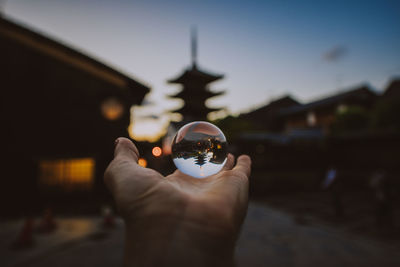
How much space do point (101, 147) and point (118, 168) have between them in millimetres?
10446

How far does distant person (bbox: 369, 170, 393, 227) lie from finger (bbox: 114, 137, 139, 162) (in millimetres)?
9432

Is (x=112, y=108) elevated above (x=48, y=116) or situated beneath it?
elevated above

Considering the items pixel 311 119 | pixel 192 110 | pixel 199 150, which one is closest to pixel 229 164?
pixel 199 150

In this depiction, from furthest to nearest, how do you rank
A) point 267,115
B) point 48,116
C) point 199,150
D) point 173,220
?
point 267,115, point 48,116, point 199,150, point 173,220

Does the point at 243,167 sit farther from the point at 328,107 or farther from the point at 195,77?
the point at 328,107

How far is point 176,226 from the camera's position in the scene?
1.12 m

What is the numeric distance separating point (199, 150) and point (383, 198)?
9216mm

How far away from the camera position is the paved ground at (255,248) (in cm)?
521

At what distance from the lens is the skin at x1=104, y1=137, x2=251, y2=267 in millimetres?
1060

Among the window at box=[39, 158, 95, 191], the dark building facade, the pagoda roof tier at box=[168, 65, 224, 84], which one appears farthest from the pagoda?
the window at box=[39, 158, 95, 191]

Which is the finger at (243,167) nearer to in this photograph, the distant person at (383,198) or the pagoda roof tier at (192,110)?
the distant person at (383,198)

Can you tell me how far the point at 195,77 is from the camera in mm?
13695

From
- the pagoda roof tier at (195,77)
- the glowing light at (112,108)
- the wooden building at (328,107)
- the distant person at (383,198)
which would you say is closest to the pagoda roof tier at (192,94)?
the pagoda roof tier at (195,77)

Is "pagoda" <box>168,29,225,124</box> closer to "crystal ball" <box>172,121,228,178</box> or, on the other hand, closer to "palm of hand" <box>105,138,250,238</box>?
"crystal ball" <box>172,121,228,178</box>
